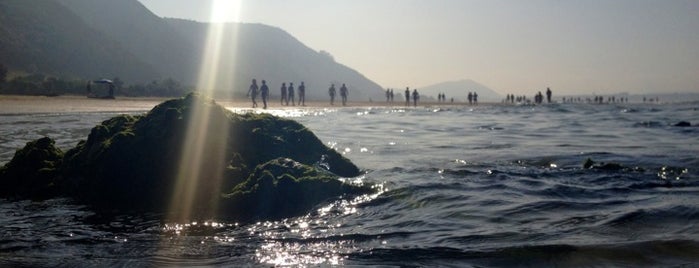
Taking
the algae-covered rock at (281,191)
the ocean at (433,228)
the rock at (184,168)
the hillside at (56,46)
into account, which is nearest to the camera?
the ocean at (433,228)

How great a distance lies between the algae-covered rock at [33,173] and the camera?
7277mm

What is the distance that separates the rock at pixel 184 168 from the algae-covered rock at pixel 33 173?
1 centimetres

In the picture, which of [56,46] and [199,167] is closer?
[199,167]

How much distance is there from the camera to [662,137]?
16.2 metres

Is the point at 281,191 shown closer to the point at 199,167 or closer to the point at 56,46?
the point at 199,167

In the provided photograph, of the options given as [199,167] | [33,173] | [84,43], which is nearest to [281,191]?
[199,167]

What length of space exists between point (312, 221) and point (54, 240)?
2364 mm

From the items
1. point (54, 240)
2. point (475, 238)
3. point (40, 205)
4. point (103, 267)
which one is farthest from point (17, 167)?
point (475, 238)

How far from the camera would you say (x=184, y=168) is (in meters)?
7.03

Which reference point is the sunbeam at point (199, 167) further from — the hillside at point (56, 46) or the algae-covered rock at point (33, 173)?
the hillside at point (56, 46)

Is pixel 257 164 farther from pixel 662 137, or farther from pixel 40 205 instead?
pixel 662 137

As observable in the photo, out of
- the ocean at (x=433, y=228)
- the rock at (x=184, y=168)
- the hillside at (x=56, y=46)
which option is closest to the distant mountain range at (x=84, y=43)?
the hillside at (x=56, y=46)

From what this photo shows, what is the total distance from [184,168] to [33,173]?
7.23 feet

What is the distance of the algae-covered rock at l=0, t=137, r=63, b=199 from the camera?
23.9 ft
